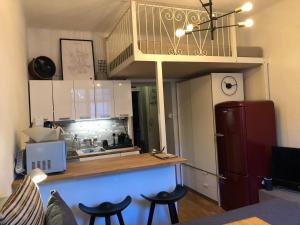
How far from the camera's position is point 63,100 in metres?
3.97

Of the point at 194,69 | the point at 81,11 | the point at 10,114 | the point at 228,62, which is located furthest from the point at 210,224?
the point at 81,11

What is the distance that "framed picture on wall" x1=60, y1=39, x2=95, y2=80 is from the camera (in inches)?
167

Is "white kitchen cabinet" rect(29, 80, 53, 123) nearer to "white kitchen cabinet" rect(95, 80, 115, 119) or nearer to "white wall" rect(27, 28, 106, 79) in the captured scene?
"white wall" rect(27, 28, 106, 79)

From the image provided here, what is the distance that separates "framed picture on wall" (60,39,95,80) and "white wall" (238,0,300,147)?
2.84 meters

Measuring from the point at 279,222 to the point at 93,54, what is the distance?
382 cm

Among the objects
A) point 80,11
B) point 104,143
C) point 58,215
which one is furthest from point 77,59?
point 58,215

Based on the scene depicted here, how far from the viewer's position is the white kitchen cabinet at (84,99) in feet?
13.3

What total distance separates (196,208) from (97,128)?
2.15 m

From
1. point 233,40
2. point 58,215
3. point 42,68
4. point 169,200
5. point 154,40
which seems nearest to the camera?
point 58,215

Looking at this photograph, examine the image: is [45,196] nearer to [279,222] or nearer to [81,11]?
[279,222]

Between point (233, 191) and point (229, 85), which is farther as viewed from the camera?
point (229, 85)

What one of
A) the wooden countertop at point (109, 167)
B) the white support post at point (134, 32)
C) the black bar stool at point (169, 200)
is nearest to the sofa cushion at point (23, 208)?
the wooden countertop at point (109, 167)

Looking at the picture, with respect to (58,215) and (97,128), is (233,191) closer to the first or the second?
(97,128)

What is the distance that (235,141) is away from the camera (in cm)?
355
